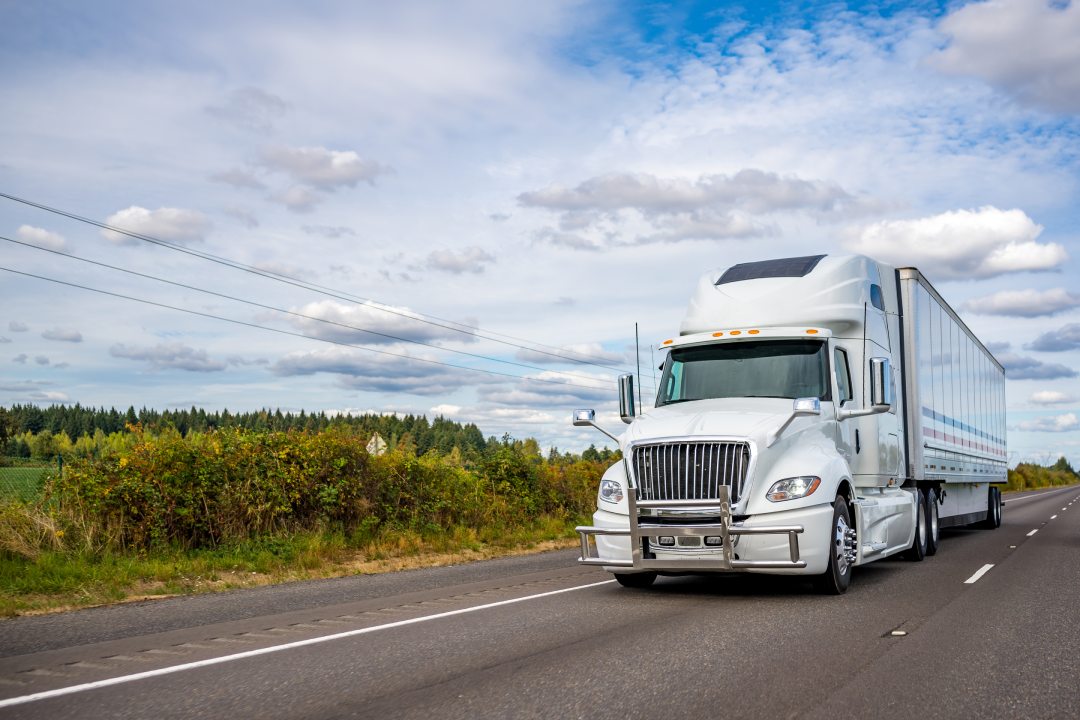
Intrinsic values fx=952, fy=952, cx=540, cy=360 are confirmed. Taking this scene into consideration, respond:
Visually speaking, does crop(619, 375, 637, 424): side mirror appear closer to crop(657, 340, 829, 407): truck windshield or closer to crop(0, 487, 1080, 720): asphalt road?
crop(657, 340, 829, 407): truck windshield

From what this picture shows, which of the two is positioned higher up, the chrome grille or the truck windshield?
the truck windshield

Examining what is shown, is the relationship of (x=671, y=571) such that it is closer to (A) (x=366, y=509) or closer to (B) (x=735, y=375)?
(B) (x=735, y=375)

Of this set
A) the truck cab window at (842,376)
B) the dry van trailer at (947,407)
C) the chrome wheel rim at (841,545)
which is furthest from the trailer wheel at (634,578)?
the dry van trailer at (947,407)

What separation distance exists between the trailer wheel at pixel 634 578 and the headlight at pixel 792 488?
192 centimetres

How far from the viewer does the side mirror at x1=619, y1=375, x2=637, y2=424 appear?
12.0 metres

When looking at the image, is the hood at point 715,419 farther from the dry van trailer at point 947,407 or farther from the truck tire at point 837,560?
the dry van trailer at point 947,407

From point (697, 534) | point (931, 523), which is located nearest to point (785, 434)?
point (697, 534)

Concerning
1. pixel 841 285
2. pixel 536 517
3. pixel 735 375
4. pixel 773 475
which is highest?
pixel 841 285

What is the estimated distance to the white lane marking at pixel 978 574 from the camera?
1166cm

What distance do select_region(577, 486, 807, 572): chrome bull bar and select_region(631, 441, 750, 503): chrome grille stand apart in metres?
0.09

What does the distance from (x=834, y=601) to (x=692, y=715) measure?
5116mm

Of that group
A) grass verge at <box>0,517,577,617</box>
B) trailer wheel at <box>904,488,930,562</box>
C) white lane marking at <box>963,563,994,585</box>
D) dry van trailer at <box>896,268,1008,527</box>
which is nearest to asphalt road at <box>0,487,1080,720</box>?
white lane marking at <box>963,563,994,585</box>

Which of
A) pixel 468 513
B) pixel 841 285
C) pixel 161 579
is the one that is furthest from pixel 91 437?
pixel 841 285

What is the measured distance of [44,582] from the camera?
1060 cm
